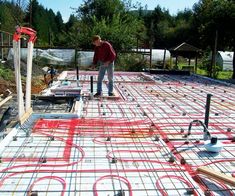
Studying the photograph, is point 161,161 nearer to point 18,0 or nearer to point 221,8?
point 221,8

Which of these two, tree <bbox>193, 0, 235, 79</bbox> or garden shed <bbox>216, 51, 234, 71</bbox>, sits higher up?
tree <bbox>193, 0, 235, 79</bbox>

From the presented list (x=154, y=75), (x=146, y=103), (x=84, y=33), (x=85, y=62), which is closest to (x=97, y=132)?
(x=146, y=103)

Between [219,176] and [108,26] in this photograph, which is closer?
[219,176]

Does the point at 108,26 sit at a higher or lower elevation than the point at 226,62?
higher

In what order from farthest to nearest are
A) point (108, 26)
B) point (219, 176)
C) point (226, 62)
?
point (226, 62) → point (108, 26) → point (219, 176)

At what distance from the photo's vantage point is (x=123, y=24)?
56.0 feet

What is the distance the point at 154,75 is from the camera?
35.8 feet

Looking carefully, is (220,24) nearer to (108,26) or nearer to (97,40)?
(108,26)

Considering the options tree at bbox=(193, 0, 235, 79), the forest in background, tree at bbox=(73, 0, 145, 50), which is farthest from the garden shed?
tree at bbox=(193, 0, 235, 79)

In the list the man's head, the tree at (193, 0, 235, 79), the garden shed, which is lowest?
the garden shed

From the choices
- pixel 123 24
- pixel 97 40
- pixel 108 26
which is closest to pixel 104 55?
pixel 97 40

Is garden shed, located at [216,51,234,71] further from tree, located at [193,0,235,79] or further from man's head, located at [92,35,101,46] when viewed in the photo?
man's head, located at [92,35,101,46]

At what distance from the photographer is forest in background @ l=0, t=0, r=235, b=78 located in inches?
489

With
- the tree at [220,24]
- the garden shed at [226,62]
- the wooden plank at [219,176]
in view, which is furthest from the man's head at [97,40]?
the garden shed at [226,62]
